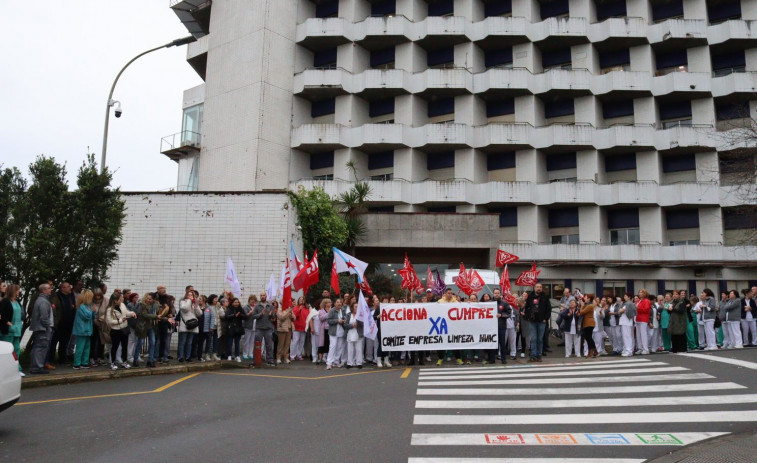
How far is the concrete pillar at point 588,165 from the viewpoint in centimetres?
3822

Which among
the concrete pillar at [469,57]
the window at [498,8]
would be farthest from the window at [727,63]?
the concrete pillar at [469,57]

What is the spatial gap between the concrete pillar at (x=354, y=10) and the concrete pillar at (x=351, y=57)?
1973mm

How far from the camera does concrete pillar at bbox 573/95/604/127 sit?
126 ft

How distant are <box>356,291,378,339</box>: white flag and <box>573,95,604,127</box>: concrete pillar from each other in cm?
2914

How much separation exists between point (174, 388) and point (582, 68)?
35914mm

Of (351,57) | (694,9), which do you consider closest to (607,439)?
(351,57)

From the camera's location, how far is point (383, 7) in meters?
42.2

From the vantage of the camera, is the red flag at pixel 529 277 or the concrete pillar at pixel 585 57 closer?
the red flag at pixel 529 277

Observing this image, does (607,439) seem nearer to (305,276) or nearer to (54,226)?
(305,276)

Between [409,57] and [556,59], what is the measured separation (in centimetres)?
1051

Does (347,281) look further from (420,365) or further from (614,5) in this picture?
(614,5)

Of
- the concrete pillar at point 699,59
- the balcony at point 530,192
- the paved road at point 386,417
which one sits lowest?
the paved road at point 386,417

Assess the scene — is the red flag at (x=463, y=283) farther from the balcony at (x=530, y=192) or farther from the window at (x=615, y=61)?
the window at (x=615, y=61)

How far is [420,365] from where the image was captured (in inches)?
595
